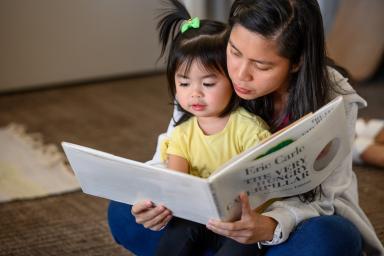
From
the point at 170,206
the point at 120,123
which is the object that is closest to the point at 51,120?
the point at 120,123

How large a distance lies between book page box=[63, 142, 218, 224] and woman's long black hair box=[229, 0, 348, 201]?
0.24 metres

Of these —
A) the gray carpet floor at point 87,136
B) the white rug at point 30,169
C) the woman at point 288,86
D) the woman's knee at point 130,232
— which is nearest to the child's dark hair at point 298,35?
the woman at point 288,86

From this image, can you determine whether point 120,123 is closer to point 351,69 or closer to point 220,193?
point 351,69

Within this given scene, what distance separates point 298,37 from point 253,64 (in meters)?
0.09

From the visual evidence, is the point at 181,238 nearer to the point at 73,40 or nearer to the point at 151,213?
the point at 151,213

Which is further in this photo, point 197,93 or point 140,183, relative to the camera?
point 197,93

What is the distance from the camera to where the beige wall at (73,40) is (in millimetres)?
2816

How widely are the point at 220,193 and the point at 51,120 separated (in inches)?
67.8

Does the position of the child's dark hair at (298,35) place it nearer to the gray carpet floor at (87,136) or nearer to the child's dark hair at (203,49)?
the child's dark hair at (203,49)

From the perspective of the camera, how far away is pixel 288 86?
44.4 inches

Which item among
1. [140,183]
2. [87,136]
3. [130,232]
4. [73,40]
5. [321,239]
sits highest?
[140,183]

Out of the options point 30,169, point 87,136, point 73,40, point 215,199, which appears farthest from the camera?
point 73,40

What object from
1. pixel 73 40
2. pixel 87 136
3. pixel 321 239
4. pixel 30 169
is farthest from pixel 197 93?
pixel 73 40

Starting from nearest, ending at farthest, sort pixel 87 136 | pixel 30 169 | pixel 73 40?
pixel 30 169
pixel 87 136
pixel 73 40
